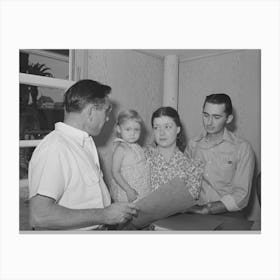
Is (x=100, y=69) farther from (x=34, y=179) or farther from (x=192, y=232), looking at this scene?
(x=192, y=232)

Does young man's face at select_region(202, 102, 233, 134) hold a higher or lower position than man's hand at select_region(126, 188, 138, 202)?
higher

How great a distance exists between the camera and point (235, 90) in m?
1.55

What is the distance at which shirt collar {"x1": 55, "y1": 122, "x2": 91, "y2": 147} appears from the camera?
55.9 inches

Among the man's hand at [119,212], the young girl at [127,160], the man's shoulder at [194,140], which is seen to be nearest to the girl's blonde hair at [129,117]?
the young girl at [127,160]

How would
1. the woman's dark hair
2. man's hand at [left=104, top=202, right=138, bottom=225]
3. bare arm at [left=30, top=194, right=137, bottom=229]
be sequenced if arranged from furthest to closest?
the woman's dark hair < man's hand at [left=104, top=202, right=138, bottom=225] < bare arm at [left=30, top=194, right=137, bottom=229]

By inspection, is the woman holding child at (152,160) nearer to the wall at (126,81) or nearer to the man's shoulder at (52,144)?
the wall at (126,81)

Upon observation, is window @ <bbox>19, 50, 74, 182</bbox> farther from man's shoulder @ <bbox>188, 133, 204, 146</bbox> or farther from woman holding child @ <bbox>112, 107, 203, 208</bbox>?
man's shoulder @ <bbox>188, 133, 204, 146</bbox>

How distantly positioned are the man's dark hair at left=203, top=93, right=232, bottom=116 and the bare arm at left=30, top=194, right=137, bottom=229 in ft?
1.89

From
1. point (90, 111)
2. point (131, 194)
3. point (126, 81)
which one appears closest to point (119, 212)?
point (131, 194)

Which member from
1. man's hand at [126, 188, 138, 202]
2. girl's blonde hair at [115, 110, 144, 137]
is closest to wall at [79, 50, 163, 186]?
girl's blonde hair at [115, 110, 144, 137]

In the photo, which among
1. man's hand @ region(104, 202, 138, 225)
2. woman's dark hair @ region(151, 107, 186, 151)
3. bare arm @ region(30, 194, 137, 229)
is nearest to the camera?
bare arm @ region(30, 194, 137, 229)

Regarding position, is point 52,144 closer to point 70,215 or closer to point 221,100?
point 70,215

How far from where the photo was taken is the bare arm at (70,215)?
4.36 feet

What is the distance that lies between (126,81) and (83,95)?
21 centimetres
